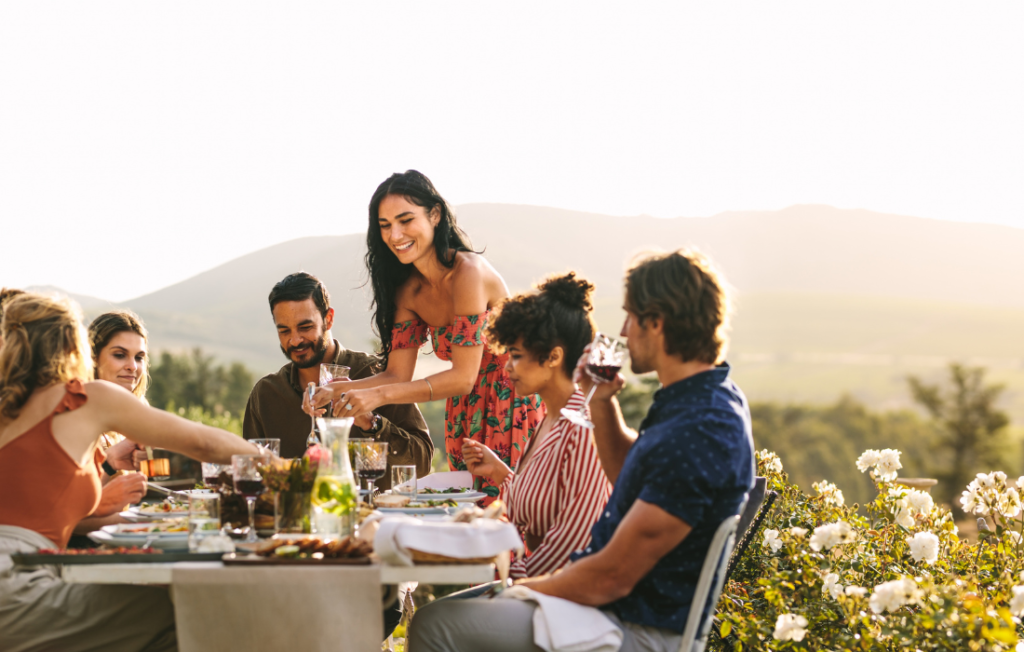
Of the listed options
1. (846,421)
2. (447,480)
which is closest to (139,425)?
(447,480)

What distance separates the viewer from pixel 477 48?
15.1 meters

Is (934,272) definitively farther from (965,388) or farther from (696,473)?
(696,473)

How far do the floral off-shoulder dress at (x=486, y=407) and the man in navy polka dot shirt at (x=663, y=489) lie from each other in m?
1.43

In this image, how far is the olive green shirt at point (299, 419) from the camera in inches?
159

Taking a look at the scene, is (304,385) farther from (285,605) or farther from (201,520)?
(285,605)

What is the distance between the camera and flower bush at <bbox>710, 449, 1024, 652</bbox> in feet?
7.81

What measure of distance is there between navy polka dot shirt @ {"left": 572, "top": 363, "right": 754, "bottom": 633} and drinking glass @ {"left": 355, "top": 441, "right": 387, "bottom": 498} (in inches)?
30.2

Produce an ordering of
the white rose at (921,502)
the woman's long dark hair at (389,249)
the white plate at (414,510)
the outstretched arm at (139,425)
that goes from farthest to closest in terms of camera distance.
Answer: the woman's long dark hair at (389,249) → the white rose at (921,502) → the white plate at (414,510) → the outstretched arm at (139,425)

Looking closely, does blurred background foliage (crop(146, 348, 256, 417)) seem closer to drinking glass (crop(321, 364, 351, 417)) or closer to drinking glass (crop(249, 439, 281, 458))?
drinking glass (crop(321, 364, 351, 417))

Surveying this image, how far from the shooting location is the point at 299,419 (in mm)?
4180

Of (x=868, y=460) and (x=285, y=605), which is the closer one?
(x=285, y=605)

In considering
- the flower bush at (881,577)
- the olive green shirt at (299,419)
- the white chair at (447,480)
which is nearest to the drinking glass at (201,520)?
the white chair at (447,480)

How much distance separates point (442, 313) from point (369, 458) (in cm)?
131

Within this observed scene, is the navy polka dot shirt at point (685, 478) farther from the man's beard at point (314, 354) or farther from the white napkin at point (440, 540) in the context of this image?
the man's beard at point (314, 354)
